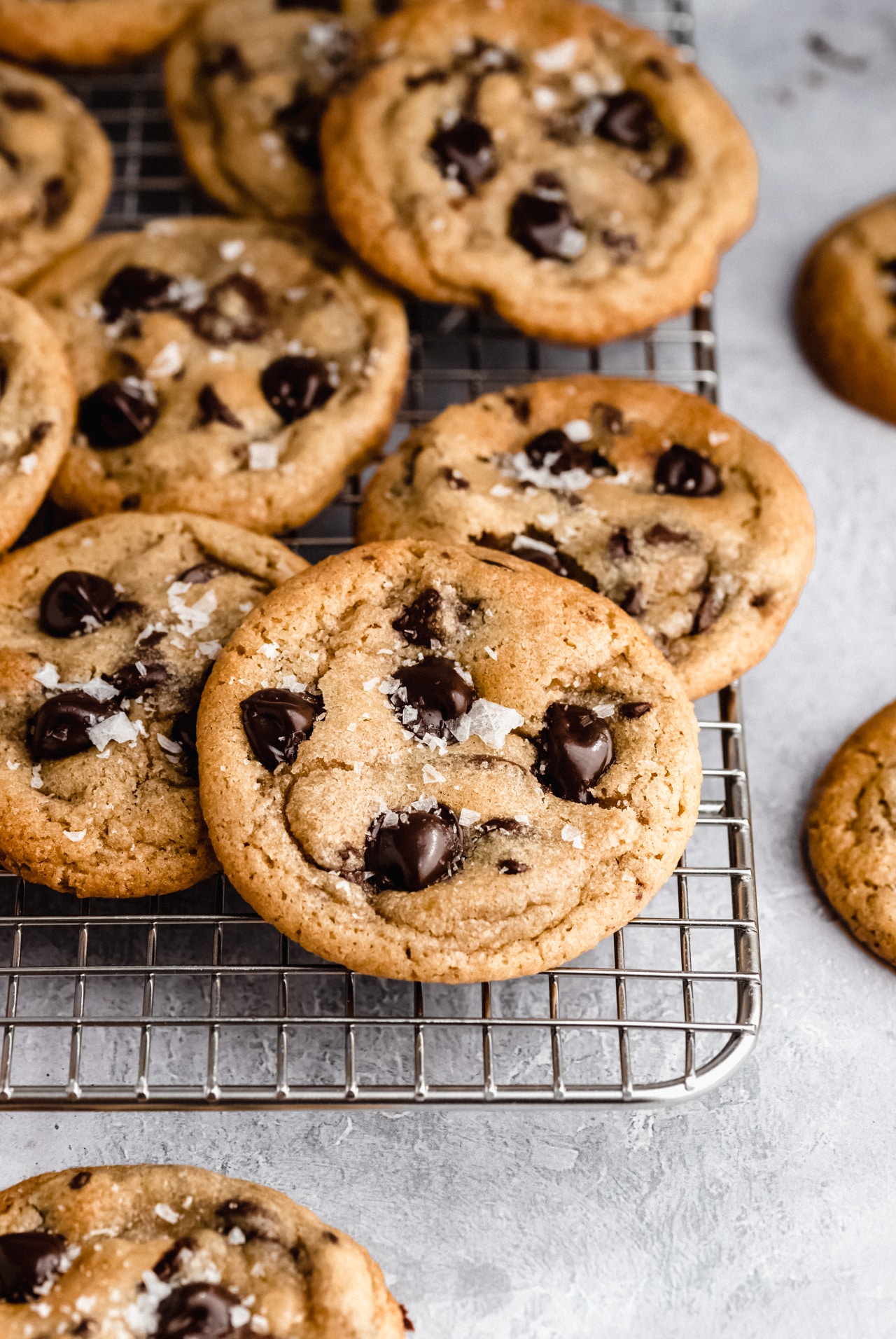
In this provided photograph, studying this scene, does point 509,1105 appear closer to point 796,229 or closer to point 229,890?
point 229,890

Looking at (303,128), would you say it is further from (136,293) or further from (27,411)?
(27,411)

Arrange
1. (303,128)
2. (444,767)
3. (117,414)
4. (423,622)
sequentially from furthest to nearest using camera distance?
(303,128) → (117,414) → (423,622) → (444,767)

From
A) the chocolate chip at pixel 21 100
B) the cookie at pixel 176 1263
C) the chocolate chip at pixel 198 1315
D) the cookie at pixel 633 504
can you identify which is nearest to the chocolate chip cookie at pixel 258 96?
the chocolate chip at pixel 21 100

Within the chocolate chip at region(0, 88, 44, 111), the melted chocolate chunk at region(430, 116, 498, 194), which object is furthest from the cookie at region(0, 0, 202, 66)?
the melted chocolate chunk at region(430, 116, 498, 194)

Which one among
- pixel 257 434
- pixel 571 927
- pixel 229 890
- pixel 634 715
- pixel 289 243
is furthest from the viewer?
pixel 289 243

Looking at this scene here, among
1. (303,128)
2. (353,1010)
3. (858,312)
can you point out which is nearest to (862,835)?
(353,1010)

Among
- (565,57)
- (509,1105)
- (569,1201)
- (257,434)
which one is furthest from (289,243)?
(569,1201)

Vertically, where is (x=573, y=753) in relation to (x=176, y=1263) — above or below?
above
